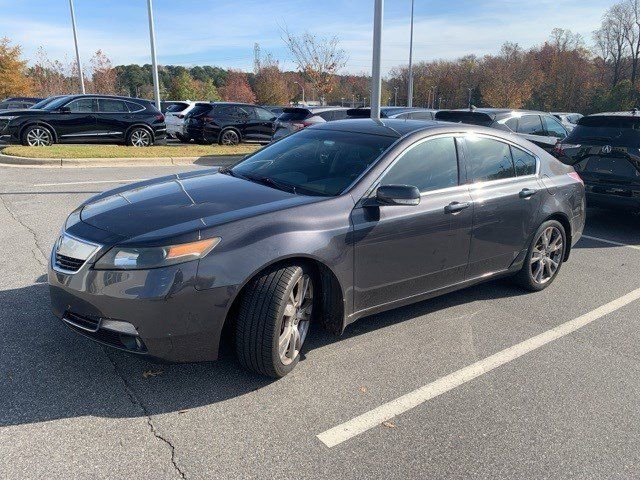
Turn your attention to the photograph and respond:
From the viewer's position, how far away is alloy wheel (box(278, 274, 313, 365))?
3.33 meters

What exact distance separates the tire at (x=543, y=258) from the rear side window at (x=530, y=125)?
6.59m

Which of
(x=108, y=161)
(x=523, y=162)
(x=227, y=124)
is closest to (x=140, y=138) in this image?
(x=227, y=124)

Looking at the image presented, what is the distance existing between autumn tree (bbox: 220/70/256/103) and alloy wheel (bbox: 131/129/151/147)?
44053mm

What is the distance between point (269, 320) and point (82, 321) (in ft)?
3.60

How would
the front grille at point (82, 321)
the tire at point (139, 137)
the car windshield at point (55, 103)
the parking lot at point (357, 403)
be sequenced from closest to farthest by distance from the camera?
the parking lot at point (357, 403), the front grille at point (82, 321), the car windshield at point (55, 103), the tire at point (139, 137)

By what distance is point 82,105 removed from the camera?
14500mm

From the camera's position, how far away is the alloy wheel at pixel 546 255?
5066 mm

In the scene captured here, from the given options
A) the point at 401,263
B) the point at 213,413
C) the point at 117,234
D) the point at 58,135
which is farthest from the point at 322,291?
the point at 58,135

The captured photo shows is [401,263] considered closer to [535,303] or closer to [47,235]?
[535,303]

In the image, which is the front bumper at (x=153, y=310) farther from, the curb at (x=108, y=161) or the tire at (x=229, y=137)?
the tire at (x=229, y=137)

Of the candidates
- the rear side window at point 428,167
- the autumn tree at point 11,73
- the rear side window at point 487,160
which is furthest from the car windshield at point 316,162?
the autumn tree at point 11,73

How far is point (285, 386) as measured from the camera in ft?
10.9

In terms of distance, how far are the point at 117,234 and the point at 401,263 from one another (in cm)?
192

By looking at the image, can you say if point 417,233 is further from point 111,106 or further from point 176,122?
point 176,122
